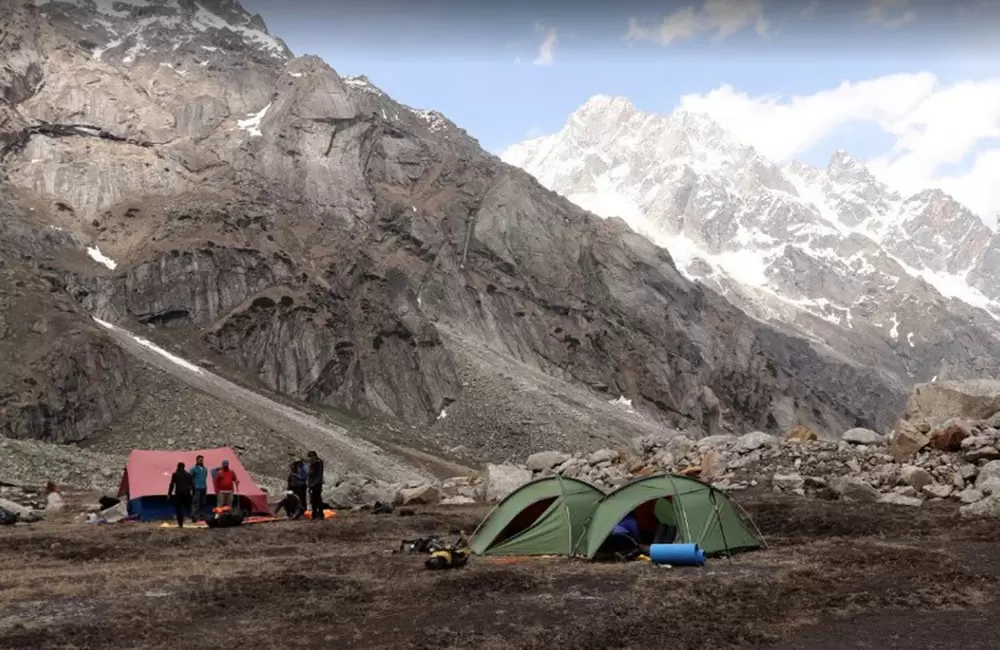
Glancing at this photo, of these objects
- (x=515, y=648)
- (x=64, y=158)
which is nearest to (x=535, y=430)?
(x=64, y=158)

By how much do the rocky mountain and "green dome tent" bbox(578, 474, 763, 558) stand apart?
2280 inches

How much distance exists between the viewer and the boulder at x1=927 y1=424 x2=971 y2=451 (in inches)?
1097

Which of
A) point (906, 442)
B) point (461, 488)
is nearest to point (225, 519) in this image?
point (461, 488)

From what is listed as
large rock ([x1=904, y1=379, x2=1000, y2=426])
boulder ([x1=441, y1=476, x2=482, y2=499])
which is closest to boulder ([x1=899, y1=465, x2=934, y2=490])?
large rock ([x1=904, y1=379, x2=1000, y2=426])

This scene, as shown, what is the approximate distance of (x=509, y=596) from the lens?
1603 cm

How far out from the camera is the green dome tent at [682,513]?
20.3 m

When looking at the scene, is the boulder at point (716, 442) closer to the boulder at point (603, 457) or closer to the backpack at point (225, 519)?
the boulder at point (603, 457)

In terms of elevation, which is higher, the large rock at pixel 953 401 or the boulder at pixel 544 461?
the large rock at pixel 953 401

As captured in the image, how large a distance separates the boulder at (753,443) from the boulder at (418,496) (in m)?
11.8

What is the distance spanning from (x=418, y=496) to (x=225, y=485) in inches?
308

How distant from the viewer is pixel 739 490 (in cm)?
2980

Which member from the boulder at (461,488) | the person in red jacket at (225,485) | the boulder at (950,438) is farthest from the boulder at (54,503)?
the boulder at (950,438)

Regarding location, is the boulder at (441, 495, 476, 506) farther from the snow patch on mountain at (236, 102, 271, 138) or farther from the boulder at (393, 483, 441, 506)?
the snow patch on mountain at (236, 102, 271, 138)

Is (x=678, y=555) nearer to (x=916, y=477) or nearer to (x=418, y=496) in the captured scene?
(x=916, y=477)
